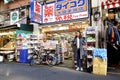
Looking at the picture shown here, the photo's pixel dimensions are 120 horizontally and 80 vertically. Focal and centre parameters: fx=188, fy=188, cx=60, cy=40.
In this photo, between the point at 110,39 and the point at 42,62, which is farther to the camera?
the point at 42,62

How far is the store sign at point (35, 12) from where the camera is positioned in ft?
42.2

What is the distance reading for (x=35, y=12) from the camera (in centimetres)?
1321

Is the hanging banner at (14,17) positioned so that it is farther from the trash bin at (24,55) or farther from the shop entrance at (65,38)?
the trash bin at (24,55)

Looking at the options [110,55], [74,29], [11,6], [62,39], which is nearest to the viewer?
[110,55]

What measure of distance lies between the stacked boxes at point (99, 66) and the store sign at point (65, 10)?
14.2 feet

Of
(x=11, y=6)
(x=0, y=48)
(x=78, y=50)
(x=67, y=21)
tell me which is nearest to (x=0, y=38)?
(x=0, y=48)

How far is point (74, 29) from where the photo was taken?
41.8 ft

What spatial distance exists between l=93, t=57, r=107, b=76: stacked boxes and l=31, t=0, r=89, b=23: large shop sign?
4.32 meters

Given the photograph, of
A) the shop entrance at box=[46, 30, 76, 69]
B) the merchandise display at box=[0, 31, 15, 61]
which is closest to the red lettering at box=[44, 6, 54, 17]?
the shop entrance at box=[46, 30, 76, 69]

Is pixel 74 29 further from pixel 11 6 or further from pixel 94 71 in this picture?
pixel 11 6

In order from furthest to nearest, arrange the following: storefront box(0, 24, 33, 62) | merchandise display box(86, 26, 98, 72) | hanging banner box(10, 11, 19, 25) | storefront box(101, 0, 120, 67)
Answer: hanging banner box(10, 11, 19, 25)
storefront box(0, 24, 33, 62)
storefront box(101, 0, 120, 67)
merchandise display box(86, 26, 98, 72)

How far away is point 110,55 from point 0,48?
9.23 metres

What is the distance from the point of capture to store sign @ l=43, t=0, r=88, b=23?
12.4 m

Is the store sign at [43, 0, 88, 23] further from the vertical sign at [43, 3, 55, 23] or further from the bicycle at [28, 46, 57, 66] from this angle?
the bicycle at [28, 46, 57, 66]
